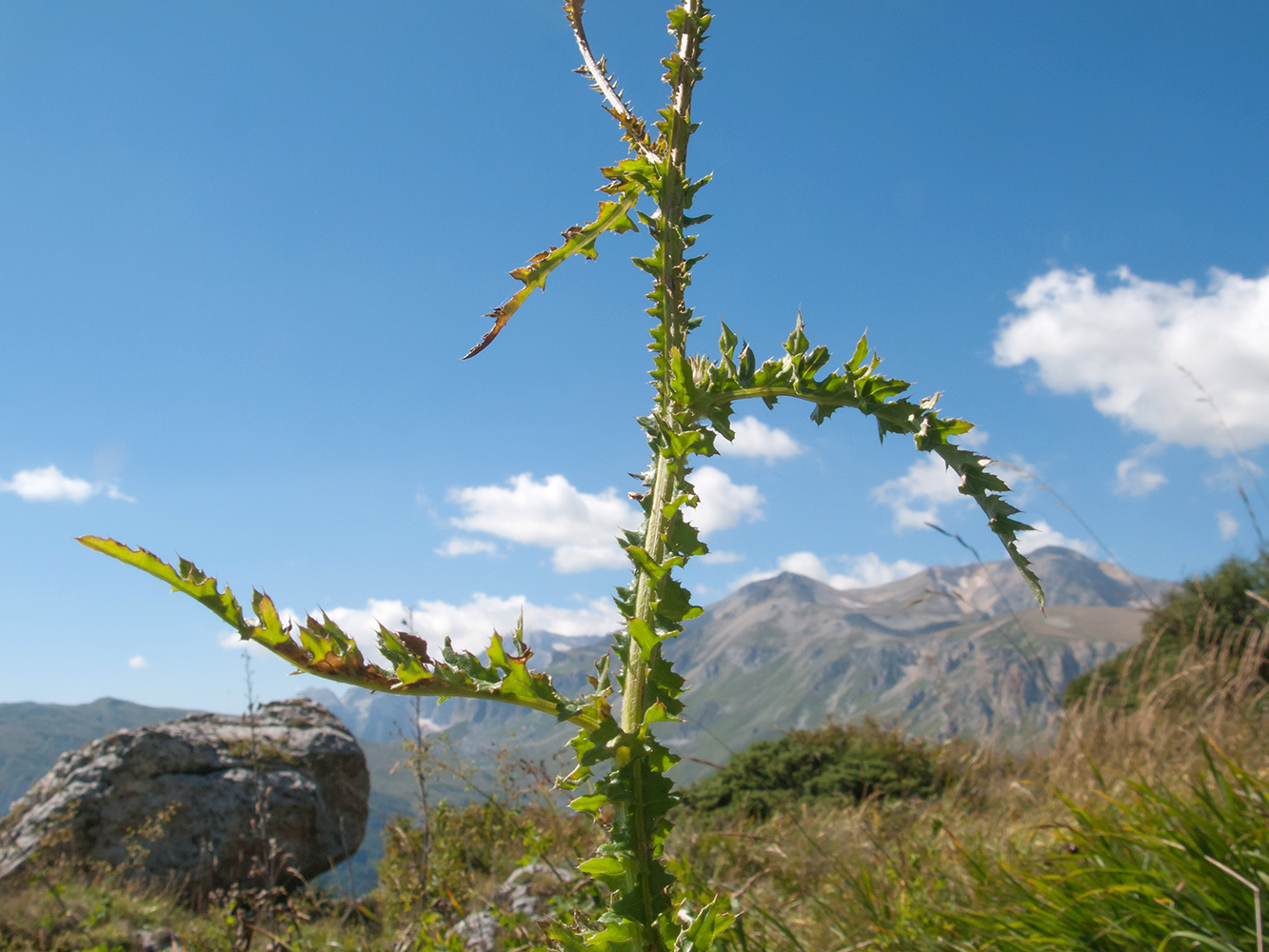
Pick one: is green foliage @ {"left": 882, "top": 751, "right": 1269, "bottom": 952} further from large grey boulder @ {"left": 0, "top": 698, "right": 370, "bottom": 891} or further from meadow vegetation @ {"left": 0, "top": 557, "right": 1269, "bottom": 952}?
large grey boulder @ {"left": 0, "top": 698, "right": 370, "bottom": 891}

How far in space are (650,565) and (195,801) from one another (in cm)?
918

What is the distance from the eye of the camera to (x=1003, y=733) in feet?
23.1

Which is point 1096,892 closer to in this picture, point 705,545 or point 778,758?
point 705,545

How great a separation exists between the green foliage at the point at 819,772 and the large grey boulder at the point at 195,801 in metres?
3.92

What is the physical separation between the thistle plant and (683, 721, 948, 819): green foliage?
6.60m

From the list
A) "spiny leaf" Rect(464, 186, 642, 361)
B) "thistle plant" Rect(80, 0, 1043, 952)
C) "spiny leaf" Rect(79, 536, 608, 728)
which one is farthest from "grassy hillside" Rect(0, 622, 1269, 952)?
"spiny leaf" Rect(464, 186, 642, 361)

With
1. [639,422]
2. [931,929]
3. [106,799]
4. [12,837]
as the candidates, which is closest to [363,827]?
[106,799]

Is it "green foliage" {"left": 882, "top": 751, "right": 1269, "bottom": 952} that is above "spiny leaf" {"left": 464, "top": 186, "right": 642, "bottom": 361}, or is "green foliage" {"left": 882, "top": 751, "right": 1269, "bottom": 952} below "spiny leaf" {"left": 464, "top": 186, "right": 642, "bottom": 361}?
below

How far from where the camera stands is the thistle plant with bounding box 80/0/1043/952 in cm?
84

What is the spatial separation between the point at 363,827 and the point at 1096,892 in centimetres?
894

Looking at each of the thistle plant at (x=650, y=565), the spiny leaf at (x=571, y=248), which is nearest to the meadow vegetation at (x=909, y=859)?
the thistle plant at (x=650, y=565)

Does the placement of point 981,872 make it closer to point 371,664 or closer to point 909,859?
point 909,859

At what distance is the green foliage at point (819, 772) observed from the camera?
748 centimetres

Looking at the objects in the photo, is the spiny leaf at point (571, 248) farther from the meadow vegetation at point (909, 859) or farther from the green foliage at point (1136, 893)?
A: the green foliage at point (1136, 893)
